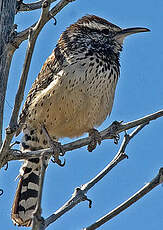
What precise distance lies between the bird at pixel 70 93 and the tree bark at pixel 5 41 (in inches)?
29.6

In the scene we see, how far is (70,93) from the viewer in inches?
136

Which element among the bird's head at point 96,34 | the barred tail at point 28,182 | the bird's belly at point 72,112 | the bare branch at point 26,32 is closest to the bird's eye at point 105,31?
the bird's head at point 96,34

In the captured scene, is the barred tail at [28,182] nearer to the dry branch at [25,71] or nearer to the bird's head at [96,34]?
the bird's head at [96,34]

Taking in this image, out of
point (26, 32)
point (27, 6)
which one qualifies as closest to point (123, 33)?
point (27, 6)

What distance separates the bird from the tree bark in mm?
751

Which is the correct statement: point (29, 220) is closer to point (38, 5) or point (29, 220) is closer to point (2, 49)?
point (2, 49)

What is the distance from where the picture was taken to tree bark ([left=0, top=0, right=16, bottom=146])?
102 inches

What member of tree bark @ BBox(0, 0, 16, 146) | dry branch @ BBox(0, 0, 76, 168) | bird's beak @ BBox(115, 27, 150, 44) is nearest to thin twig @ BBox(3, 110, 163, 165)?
dry branch @ BBox(0, 0, 76, 168)

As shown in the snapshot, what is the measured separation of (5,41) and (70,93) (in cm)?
81

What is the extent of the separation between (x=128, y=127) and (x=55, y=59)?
1314mm

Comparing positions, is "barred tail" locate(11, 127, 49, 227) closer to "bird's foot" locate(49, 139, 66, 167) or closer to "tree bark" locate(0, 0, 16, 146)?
"bird's foot" locate(49, 139, 66, 167)

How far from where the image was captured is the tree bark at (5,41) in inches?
102

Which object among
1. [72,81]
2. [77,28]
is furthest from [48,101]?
[77,28]

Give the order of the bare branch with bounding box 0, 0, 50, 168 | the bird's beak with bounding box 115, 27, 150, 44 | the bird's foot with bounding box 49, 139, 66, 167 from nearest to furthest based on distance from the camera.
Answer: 1. the bare branch with bounding box 0, 0, 50, 168
2. the bird's foot with bounding box 49, 139, 66, 167
3. the bird's beak with bounding box 115, 27, 150, 44
